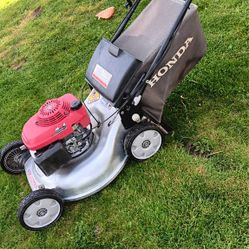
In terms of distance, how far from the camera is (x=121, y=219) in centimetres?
275

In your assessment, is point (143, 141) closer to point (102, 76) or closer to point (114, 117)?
point (114, 117)

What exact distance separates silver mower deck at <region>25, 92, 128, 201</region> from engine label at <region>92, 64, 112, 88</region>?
0.85ft

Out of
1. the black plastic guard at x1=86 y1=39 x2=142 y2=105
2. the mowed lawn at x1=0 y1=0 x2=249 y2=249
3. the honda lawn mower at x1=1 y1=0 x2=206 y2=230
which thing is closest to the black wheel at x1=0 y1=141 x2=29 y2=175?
the mowed lawn at x1=0 y1=0 x2=249 y2=249

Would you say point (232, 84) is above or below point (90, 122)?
below

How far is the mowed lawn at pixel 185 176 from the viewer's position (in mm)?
2551

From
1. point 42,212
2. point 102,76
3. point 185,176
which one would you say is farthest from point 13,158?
point 185,176

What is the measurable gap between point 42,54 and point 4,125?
1.11 m

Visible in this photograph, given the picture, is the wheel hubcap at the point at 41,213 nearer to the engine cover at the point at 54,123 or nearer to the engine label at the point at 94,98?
the engine cover at the point at 54,123

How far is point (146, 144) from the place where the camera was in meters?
2.94

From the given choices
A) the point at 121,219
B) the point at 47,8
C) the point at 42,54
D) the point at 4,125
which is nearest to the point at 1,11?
the point at 47,8

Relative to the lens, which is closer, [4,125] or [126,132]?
[126,132]

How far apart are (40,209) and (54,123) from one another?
1.76 feet

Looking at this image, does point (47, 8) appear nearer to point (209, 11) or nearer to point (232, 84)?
point (209, 11)

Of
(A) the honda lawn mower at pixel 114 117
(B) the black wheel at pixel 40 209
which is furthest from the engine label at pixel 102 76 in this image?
(B) the black wheel at pixel 40 209
